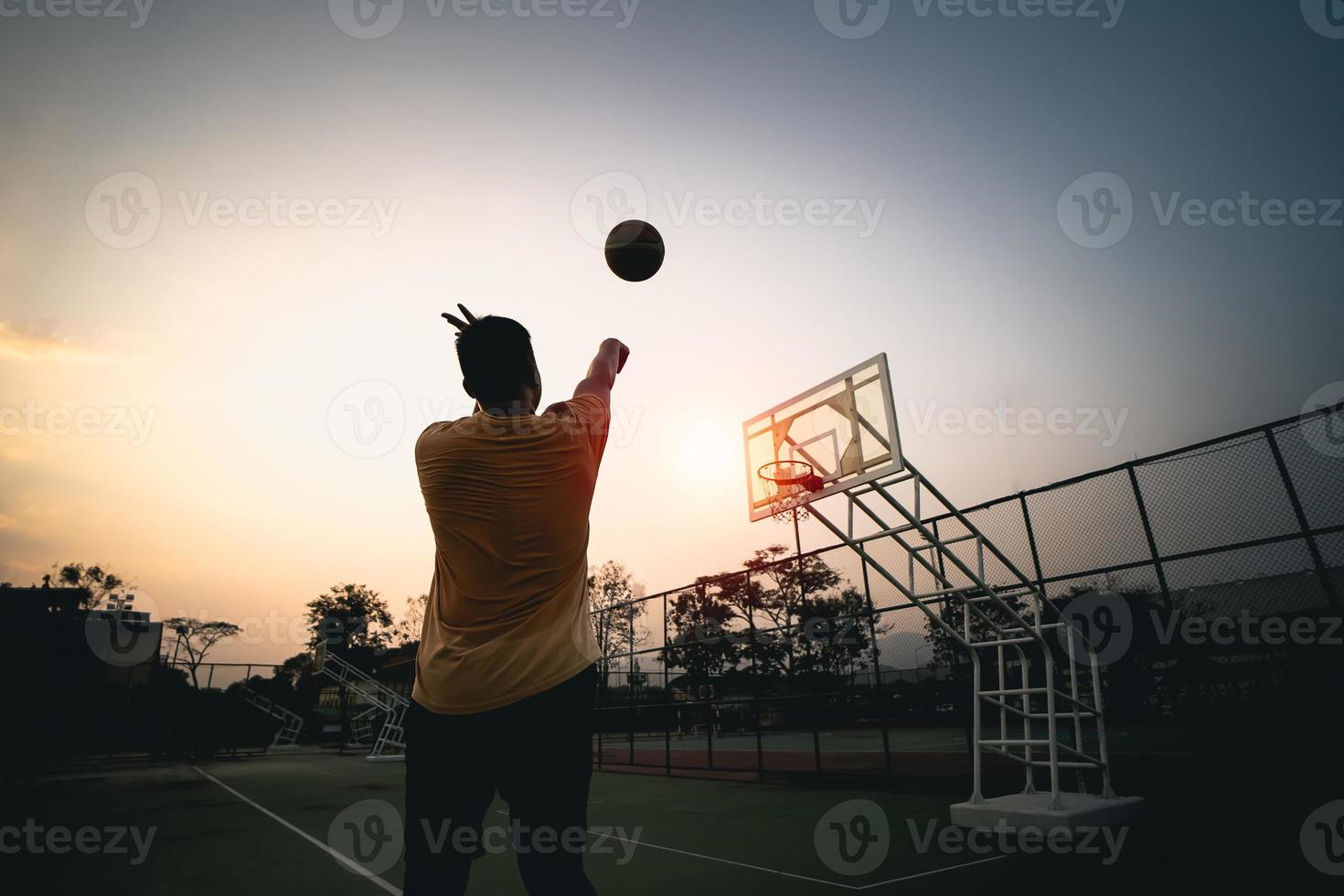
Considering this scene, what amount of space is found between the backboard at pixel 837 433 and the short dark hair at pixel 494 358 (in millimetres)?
4888

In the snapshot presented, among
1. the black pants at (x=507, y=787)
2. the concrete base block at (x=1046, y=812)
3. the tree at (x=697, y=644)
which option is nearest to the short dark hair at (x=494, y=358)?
the black pants at (x=507, y=787)

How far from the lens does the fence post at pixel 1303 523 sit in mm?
5578

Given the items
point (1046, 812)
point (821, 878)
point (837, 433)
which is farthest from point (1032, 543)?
point (821, 878)

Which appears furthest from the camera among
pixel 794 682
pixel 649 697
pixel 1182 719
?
pixel 649 697

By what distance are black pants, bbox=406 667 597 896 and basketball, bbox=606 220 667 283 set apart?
2.56 metres

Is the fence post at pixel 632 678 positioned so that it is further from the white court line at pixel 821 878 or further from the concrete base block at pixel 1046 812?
the concrete base block at pixel 1046 812

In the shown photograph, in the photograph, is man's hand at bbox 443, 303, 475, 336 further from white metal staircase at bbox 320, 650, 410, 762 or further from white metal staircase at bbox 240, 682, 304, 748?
white metal staircase at bbox 240, 682, 304, 748

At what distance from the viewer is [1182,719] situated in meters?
6.70

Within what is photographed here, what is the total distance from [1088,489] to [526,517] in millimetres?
7308

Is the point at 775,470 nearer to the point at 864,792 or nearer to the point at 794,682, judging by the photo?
the point at 864,792

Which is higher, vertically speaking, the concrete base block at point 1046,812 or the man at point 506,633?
the man at point 506,633

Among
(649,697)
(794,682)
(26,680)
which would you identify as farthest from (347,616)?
(794,682)

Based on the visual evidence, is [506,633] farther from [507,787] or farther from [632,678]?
[632,678]

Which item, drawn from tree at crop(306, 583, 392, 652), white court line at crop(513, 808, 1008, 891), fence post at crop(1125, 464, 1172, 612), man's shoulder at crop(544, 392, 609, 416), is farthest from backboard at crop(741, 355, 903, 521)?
tree at crop(306, 583, 392, 652)
